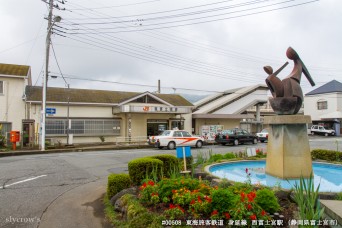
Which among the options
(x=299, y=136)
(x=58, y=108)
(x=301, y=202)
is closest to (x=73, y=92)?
(x=58, y=108)

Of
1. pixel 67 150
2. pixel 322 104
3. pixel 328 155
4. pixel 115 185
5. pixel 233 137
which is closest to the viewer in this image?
pixel 115 185

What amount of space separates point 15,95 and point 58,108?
3579mm

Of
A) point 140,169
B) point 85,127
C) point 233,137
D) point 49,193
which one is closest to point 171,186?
point 140,169

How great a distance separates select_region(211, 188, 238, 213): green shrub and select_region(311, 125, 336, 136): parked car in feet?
150

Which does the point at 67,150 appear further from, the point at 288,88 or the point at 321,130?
the point at 321,130

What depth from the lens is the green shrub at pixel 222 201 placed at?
4.14 metres

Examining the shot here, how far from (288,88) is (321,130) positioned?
4145 centimetres

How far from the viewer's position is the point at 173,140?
21562 millimetres

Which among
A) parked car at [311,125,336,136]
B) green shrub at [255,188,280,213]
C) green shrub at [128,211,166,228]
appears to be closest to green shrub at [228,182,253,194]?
green shrub at [255,188,280,213]

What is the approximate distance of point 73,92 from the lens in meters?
27.0

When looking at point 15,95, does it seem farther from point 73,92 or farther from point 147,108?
point 147,108

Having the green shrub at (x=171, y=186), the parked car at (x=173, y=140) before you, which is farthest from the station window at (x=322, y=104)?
the green shrub at (x=171, y=186)

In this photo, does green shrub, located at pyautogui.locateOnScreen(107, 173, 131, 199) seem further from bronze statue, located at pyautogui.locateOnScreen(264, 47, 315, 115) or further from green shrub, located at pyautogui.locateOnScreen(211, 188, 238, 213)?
bronze statue, located at pyautogui.locateOnScreen(264, 47, 315, 115)

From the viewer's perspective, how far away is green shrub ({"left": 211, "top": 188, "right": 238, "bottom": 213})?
4.14 meters
